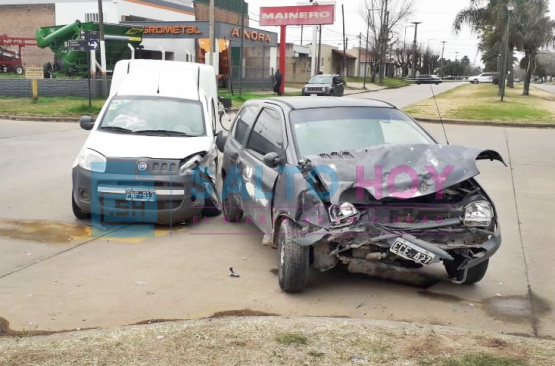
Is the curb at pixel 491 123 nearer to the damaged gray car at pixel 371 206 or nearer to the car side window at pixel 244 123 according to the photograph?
the car side window at pixel 244 123

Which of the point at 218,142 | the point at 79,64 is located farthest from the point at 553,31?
the point at 218,142

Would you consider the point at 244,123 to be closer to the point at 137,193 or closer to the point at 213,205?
the point at 213,205

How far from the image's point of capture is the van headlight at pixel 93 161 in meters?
6.74

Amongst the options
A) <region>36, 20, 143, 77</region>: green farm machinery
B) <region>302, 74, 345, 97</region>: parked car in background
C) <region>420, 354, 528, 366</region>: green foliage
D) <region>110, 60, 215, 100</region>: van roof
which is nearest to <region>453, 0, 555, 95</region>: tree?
<region>302, 74, 345, 97</region>: parked car in background

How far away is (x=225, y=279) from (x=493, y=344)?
2485 mm

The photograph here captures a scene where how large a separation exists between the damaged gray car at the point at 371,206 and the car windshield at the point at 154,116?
252cm

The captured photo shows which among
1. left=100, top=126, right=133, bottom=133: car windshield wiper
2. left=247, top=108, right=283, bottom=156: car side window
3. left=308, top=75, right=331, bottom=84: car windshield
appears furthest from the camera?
left=308, top=75, right=331, bottom=84: car windshield

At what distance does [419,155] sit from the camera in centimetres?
502

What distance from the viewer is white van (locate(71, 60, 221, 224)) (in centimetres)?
668

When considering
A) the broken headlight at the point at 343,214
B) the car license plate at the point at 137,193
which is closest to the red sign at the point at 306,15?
the car license plate at the point at 137,193

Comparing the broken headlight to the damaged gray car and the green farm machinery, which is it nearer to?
Result: the damaged gray car

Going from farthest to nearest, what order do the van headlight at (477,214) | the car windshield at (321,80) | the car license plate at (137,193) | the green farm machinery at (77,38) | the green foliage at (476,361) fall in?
the car windshield at (321,80), the green farm machinery at (77,38), the car license plate at (137,193), the van headlight at (477,214), the green foliage at (476,361)

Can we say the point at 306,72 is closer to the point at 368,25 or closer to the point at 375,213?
the point at 368,25

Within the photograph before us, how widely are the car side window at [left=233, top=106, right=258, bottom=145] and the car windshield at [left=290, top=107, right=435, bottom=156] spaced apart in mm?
1068
